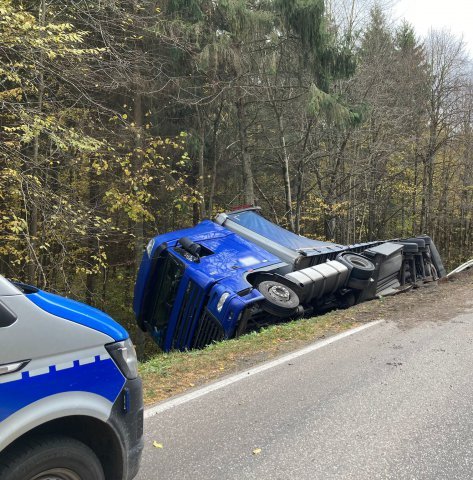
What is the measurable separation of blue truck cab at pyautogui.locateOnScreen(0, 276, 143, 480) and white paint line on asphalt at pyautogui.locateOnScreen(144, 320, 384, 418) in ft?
5.80

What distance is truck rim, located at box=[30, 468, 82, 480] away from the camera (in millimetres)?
2100

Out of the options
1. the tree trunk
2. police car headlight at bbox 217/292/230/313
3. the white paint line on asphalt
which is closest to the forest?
the tree trunk

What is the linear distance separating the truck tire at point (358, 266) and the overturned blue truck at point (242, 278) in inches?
0.7

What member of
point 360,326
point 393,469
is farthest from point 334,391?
point 360,326

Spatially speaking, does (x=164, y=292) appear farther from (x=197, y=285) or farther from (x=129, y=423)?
(x=129, y=423)

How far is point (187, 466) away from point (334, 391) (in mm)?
1802

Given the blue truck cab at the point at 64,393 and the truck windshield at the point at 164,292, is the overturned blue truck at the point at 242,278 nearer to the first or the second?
the truck windshield at the point at 164,292

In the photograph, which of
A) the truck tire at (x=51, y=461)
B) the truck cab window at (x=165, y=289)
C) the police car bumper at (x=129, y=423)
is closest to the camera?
the truck tire at (x=51, y=461)

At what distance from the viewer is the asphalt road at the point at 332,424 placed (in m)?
3.20

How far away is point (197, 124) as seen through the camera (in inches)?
615

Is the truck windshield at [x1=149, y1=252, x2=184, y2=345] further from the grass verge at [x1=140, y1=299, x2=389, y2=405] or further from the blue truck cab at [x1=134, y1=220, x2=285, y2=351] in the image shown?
the grass verge at [x1=140, y1=299, x2=389, y2=405]

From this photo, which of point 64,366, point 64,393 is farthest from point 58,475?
point 64,366

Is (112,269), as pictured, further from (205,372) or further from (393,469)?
(393,469)

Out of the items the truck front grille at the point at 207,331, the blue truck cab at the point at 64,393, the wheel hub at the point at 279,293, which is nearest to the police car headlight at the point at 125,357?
the blue truck cab at the point at 64,393
